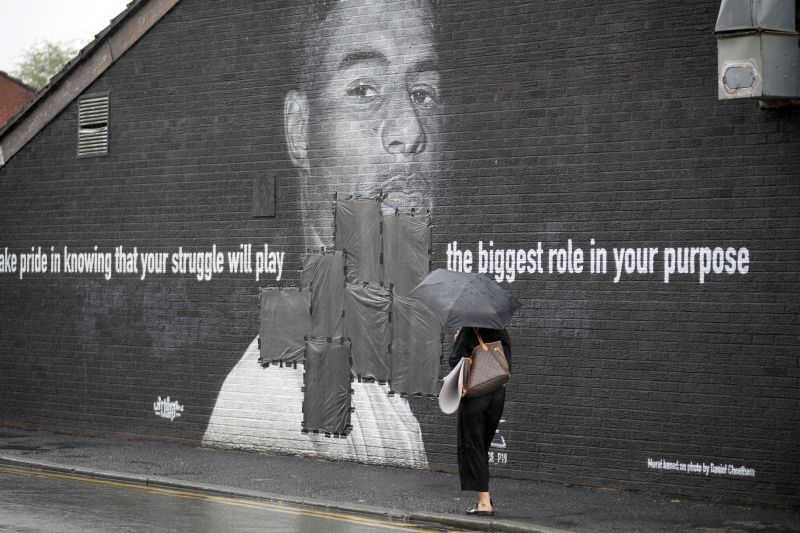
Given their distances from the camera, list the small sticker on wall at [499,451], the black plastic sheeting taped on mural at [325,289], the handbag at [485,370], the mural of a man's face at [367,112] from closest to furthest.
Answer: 1. the handbag at [485,370]
2. the small sticker on wall at [499,451]
3. the mural of a man's face at [367,112]
4. the black plastic sheeting taped on mural at [325,289]

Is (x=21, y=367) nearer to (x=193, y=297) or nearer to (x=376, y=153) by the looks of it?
(x=193, y=297)

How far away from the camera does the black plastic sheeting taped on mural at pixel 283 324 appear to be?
14461 mm

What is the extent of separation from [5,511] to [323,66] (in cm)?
675

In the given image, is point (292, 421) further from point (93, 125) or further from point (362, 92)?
point (93, 125)

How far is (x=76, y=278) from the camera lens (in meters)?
17.1

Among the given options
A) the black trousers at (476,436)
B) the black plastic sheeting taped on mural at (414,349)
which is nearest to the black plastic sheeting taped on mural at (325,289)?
the black plastic sheeting taped on mural at (414,349)

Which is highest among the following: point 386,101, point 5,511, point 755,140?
point 386,101

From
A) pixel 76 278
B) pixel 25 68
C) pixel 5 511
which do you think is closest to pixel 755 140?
pixel 5 511

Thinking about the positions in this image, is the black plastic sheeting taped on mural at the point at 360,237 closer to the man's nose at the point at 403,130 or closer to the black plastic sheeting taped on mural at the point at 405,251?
the black plastic sheeting taped on mural at the point at 405,251

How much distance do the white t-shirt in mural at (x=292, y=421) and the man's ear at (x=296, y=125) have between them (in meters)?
2.46

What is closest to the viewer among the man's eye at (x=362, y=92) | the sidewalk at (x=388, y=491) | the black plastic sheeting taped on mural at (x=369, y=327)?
the sidewalk at (x=388, y=491)

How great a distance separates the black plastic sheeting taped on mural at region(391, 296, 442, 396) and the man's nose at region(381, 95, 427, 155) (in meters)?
1.77

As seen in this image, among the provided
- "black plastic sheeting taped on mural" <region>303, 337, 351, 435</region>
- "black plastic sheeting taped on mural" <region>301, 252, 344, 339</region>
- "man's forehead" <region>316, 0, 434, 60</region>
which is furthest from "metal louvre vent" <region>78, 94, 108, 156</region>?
"black plastic sheeting taped on mural" <region>303, 337, 351, 435</region>

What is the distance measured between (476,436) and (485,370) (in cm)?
62
